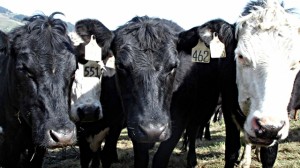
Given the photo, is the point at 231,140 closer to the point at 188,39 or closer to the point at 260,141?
the point at 260,141

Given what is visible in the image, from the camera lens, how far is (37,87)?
13.1ft

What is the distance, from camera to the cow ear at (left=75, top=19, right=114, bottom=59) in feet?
15.5

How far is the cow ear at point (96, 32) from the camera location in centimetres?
471

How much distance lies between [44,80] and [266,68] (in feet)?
7.83

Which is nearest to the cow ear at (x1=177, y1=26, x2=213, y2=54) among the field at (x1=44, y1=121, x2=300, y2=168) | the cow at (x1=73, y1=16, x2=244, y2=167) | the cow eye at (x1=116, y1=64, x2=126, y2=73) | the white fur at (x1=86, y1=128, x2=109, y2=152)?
the cow at (x1=73, y1=16, x2=244, y2=167)

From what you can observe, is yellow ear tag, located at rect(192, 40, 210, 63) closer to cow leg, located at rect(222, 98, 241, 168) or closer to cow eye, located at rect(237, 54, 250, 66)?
cow eye, located at rect(237, 54, 250, 66)

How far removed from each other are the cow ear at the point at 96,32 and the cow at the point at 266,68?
1.61 meters

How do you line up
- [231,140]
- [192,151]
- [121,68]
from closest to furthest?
[121,68] < [231,140] < [192,151]

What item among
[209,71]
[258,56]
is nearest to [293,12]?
[258,56]

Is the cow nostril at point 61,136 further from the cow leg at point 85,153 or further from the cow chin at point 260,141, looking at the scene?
the cow leg at point 85,153

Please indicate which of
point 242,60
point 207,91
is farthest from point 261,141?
point 207,91

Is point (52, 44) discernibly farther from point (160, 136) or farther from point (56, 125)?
point (160, 136)

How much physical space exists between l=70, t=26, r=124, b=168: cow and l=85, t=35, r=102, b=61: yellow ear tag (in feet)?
0.10

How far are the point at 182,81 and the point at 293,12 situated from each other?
170 cm
